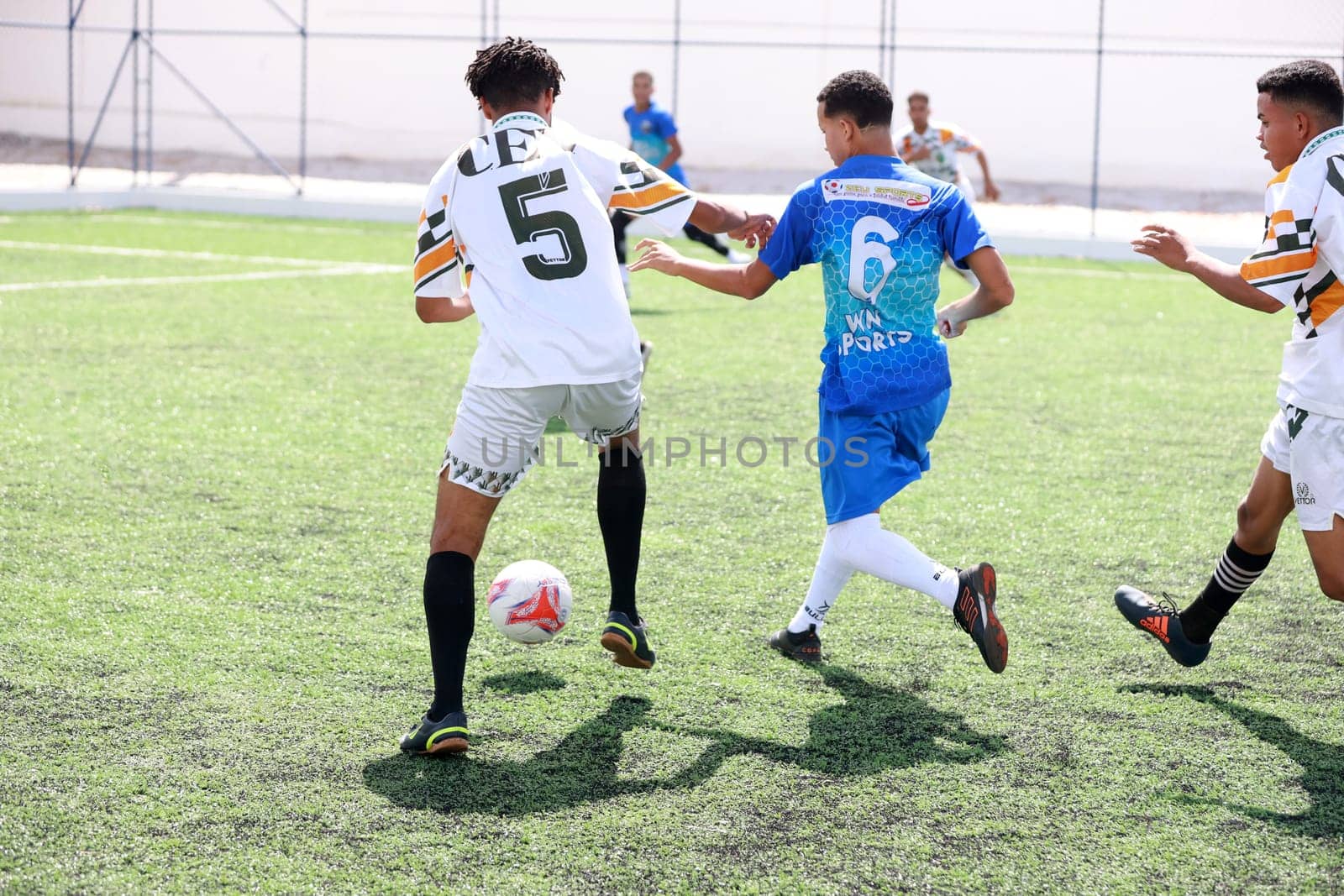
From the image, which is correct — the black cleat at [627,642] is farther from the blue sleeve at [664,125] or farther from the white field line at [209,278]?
the blue sleeve at [664,125]

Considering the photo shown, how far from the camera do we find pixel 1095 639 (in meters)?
4.91

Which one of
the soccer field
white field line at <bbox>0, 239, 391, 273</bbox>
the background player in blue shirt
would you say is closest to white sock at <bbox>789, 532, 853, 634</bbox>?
the soccer field

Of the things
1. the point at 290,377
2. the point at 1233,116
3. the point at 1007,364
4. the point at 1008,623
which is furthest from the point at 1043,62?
the point at 1008,623

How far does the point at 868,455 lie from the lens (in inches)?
171

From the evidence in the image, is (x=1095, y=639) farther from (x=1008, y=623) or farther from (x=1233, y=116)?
(x=1233, y=116)

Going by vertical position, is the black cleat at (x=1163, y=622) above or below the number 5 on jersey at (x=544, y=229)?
below

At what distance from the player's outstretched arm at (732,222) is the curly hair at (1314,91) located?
4.98 feet

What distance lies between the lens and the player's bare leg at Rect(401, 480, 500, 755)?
387cm

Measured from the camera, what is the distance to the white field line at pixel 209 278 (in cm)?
1329

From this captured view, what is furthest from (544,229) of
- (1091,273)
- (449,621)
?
(1091,273)

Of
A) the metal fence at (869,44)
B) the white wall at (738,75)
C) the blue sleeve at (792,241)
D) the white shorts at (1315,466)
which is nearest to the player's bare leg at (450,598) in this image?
the blue sleeve at (792,241)

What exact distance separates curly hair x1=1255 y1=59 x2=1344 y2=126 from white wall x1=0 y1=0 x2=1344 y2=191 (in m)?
26.8

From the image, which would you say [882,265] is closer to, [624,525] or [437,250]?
[624,525]

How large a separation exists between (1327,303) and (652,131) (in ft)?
41.4
